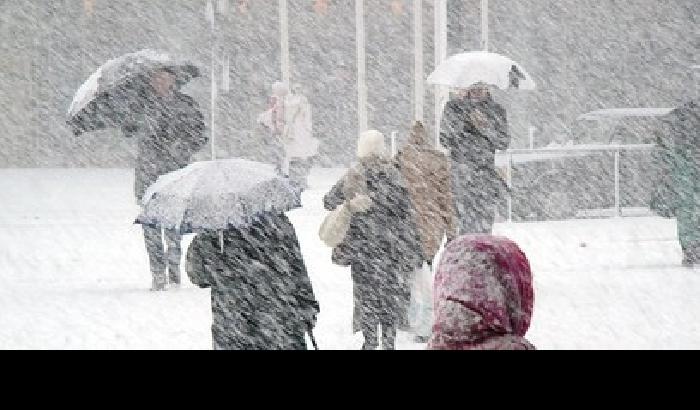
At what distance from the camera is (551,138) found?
76.3 ft

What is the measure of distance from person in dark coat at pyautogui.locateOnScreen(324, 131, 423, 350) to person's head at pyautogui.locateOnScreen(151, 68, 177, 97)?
3288 millimetres

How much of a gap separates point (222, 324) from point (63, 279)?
621 cm

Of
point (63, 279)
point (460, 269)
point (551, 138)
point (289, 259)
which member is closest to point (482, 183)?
point (63, 279)

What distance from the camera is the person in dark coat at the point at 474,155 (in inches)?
348

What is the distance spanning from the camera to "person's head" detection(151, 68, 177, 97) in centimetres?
942

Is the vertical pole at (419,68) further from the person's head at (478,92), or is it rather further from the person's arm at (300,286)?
the person's arm at (300,286)

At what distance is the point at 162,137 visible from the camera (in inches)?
367

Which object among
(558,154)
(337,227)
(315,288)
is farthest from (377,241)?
(558,154)

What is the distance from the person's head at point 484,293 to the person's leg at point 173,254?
737 centimetres

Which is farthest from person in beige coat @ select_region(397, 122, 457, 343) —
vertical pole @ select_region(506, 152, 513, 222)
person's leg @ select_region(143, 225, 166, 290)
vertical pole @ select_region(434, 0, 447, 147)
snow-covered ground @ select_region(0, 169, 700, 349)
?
vertical pole @ select_region(506, 152, 513, 222)

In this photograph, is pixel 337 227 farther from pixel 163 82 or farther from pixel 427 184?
pixel 163 82

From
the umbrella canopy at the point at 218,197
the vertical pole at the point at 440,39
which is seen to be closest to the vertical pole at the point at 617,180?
the vertical pole at the point at 440,39
